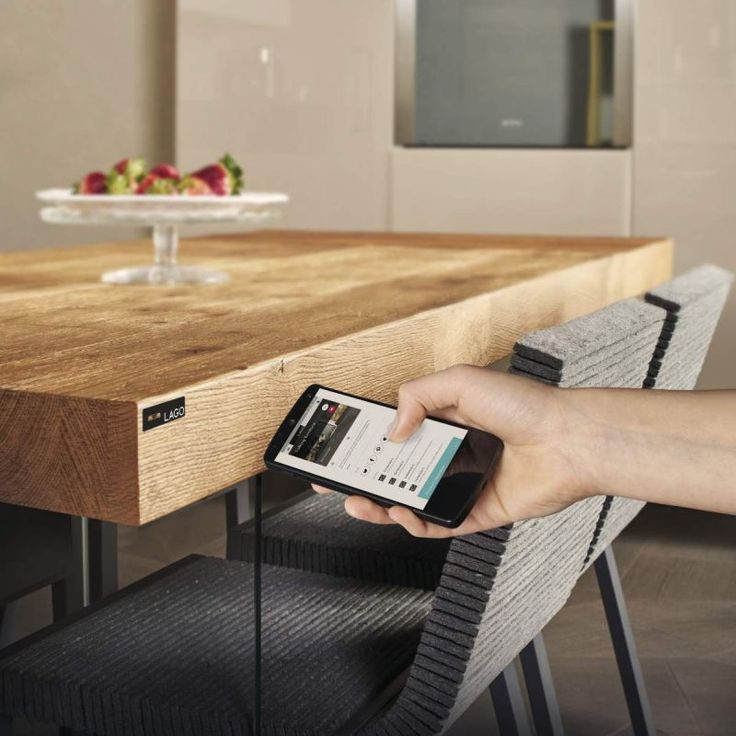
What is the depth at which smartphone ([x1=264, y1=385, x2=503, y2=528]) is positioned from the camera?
0.88 meters

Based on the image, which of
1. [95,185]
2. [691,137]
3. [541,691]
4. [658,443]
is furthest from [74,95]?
[658,443]

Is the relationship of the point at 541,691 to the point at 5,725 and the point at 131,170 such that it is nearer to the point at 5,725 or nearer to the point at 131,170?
the point at 5,725

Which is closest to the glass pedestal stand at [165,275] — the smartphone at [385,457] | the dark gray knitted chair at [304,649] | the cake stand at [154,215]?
the cake stand at [154,215]

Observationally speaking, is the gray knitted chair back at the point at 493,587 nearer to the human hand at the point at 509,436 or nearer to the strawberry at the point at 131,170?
the human hand at the point at 509,436

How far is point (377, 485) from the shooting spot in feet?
2.90

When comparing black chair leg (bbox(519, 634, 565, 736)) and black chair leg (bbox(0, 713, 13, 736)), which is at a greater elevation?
black chair leg (bbox(0, 713, 13, 736))

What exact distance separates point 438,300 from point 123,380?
58 centimetres

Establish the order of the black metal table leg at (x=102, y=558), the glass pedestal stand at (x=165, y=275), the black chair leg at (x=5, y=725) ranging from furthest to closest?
the black metal table leg at (x=102, y=558)
the glass pedestal stand at (x=165, y=275)
the black chair leg at (x=5, y=725)

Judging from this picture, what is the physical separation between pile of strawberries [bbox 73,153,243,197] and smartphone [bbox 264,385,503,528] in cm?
88

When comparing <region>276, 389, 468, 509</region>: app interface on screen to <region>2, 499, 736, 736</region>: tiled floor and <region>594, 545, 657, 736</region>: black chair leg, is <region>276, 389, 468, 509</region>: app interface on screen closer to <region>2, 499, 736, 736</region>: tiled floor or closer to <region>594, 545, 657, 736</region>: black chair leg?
<region>594, 545, 657, 736</region>: black chair leg

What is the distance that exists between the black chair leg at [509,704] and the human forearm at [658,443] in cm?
44

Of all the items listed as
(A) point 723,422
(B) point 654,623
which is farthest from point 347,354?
(B) point 654,623

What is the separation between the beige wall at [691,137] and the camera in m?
3.06

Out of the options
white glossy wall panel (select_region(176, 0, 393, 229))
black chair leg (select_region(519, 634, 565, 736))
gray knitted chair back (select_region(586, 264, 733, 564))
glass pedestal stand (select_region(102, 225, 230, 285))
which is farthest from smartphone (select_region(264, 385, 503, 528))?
white glossy wall panel (select_region(176, 0, 393, 229))
